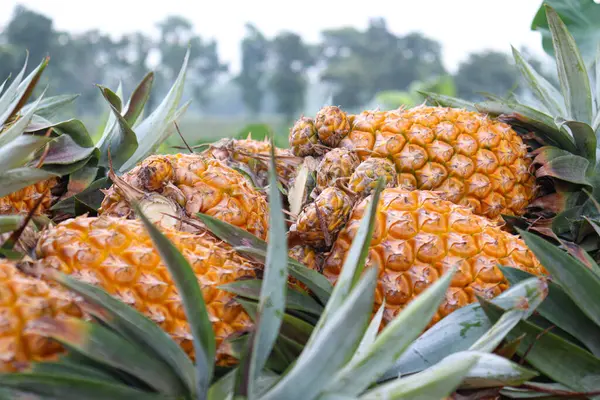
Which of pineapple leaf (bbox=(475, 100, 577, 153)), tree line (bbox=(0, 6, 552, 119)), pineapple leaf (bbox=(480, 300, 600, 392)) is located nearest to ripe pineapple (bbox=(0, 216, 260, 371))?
pineapple leaf (bbox=(480, 300, 600, 392))

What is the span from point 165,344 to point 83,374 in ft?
0.36

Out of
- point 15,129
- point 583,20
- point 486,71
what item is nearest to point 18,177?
point 15,129

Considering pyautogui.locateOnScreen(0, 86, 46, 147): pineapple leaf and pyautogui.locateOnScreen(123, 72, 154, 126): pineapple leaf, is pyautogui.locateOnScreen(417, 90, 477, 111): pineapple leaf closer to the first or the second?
pyautogui.locateOnScreen(123, 72, 154, 126): pineapple leaf

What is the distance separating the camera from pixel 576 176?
1377 millimetres

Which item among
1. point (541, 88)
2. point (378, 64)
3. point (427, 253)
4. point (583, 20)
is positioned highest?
point (378, 64)

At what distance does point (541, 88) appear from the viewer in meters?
1.64

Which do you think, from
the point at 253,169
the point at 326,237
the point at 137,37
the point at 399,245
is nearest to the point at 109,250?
the point at 326,237

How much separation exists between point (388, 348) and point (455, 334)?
0.26 metres

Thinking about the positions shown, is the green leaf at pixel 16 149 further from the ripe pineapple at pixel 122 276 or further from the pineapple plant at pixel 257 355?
the pineapple plant at pixel 257 355

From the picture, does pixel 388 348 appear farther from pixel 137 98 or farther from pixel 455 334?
pixel 137 98

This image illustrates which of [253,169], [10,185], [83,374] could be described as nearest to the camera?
[83,374]

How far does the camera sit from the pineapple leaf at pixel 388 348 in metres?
0.64

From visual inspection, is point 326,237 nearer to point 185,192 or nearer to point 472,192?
point 185,192

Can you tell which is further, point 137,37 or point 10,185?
point 137,37
